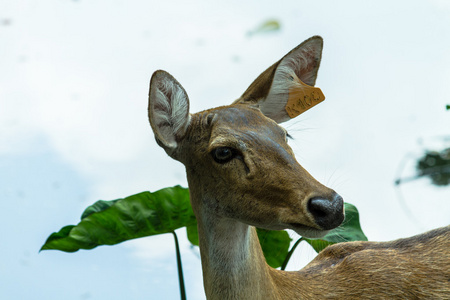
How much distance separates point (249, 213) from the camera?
1350 millimetres

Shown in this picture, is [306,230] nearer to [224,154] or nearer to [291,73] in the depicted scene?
[224,154]

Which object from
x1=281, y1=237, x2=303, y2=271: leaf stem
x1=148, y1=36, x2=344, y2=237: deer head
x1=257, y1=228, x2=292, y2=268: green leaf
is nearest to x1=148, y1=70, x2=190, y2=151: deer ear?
x1=148, y1=36, x2=344, y2=237: deer head

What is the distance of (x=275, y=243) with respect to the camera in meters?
2.49

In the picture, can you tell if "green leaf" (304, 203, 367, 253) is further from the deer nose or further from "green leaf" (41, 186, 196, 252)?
the deer nose

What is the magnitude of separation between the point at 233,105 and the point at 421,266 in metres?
0.84

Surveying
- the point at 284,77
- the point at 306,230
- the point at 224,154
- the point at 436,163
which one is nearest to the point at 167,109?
the point at 224,154

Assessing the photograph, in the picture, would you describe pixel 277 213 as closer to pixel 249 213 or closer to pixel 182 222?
pixel 249 213

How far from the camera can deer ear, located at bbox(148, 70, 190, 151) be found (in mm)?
1495

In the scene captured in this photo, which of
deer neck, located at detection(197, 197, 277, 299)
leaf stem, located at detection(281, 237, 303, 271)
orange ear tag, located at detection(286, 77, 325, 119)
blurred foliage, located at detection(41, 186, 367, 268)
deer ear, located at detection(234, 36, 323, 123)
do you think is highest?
deer ear, located at detection(234, 36, 323, 123)

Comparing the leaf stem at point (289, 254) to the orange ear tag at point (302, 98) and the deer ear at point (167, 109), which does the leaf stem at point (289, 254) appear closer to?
the orange ear tag at point (302, 98)

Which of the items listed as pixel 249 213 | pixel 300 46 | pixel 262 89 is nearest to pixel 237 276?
pixel 249 213

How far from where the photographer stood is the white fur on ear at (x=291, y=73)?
1.63 m

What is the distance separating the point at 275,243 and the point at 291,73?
111 cm

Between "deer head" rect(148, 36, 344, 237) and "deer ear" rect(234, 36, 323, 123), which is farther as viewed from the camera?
"deer ear" rect(234, 36, 323, 123)
